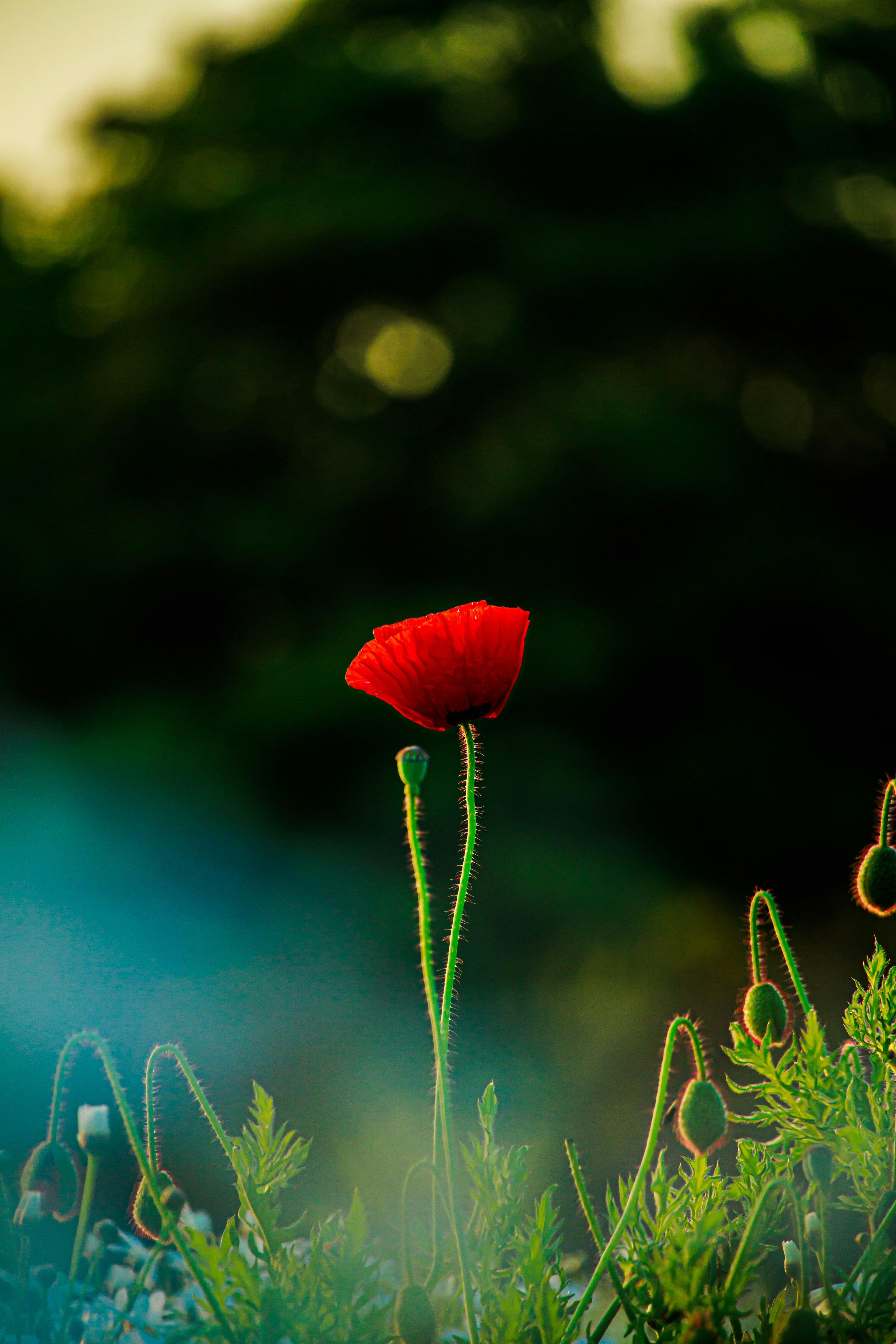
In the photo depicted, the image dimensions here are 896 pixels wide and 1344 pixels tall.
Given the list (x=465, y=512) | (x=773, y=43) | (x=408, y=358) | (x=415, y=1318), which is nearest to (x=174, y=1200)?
(x=415, y=1318)

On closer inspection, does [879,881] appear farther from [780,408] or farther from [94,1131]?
[780,408]

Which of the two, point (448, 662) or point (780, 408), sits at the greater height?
point (780, 408)

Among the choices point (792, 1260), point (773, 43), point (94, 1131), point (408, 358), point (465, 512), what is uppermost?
point (773, 43)

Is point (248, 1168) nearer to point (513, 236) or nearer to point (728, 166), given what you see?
point (513, 236)

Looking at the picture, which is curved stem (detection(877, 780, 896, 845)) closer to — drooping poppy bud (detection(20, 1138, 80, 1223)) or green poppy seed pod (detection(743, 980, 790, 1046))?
green poppy seed pod (detection(743, 980, 790, 1046))

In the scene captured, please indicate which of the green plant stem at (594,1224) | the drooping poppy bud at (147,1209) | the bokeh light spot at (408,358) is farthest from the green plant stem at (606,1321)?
the bokeh light spot at (408,358)

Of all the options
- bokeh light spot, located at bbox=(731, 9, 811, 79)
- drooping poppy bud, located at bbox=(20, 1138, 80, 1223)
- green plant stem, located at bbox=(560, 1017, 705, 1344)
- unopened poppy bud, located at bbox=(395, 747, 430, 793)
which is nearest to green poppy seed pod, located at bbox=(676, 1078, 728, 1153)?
green plant stem, located at bbox=(560, 1017, 705, 1344)
